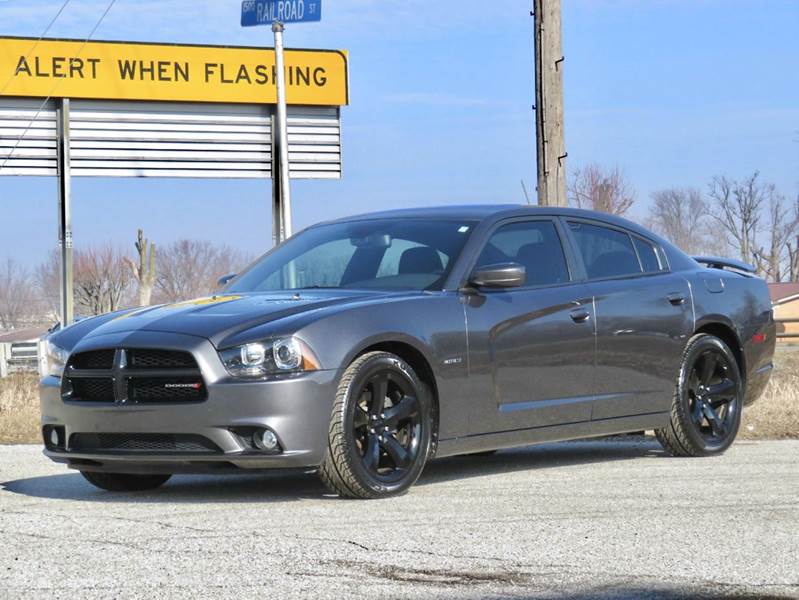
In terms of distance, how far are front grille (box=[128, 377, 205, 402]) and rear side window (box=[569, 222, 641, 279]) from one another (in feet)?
9.72

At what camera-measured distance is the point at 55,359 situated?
798 centimetres

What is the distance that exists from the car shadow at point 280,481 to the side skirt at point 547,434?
422 mm

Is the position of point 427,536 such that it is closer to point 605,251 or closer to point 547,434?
point 547,434

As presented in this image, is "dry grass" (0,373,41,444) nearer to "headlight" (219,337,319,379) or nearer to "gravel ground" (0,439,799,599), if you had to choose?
"gravel ground" (0,439,799,599)

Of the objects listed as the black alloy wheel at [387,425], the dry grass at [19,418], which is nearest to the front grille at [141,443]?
the black alloy wheel at [387,425]

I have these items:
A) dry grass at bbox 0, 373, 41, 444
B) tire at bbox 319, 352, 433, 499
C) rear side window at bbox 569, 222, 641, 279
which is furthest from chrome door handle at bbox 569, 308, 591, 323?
dry grass at bbox 0, 373, 41, 444

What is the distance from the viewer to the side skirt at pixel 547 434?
8.08 meters

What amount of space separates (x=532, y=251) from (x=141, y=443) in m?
2.79

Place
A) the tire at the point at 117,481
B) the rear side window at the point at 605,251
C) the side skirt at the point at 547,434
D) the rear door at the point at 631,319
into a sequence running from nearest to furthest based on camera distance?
the side skirt at the point at 547,434
the tire at the point at 117,481
the rear door at the point at 631,319
the rear side window at the point at 605,251

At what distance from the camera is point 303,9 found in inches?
582

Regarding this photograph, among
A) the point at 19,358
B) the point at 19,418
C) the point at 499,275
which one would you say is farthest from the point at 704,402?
the point at 19,358

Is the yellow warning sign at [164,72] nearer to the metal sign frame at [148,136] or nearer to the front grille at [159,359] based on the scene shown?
the metal sign frame at [148,136]

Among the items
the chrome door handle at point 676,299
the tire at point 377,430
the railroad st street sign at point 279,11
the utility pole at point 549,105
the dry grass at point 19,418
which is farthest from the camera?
the railroad st street sign at point 279,11

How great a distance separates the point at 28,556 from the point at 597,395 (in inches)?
161
